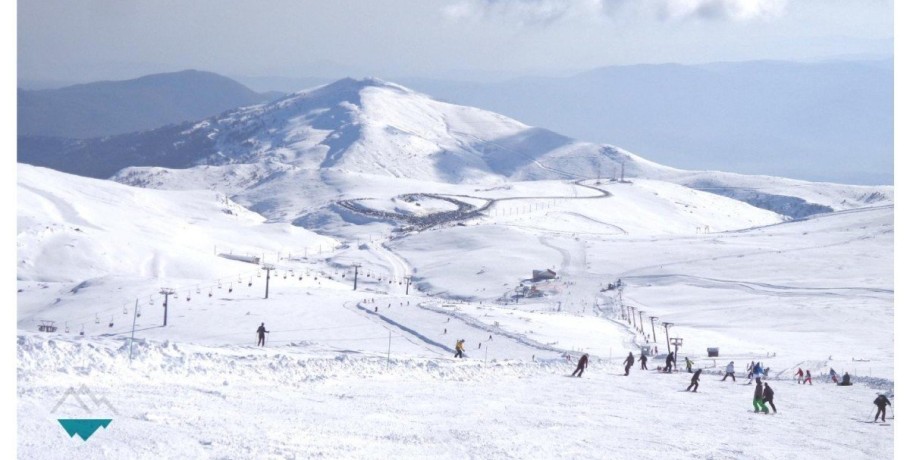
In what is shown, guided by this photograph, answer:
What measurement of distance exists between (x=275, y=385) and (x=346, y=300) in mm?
32204

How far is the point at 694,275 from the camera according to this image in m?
83.4

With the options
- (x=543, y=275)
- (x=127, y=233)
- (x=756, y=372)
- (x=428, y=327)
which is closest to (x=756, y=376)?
(x=756, y=372)

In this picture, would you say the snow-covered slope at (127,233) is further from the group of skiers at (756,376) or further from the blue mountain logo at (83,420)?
the blue mountain logo at (83,420)

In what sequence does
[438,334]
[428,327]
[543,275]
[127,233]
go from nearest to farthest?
[438,334] < [428,327] < [543,275] < [127,233]

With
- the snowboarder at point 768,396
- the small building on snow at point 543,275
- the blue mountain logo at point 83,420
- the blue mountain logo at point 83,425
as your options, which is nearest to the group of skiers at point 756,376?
the snowboarder at point 768,396

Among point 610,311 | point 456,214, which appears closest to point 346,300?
Result: point 610,311

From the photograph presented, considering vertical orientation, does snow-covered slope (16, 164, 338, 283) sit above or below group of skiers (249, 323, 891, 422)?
above

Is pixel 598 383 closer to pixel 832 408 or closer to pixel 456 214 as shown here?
pixel 832 408

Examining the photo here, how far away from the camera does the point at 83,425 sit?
594 inches

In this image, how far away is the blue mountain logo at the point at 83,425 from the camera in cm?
1462

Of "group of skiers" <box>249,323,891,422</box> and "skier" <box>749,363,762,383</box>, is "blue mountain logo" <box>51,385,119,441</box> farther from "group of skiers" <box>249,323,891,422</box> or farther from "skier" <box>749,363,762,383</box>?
"skier" <box>749,363,762,383</box>

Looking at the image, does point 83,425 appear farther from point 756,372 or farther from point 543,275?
point 543,275

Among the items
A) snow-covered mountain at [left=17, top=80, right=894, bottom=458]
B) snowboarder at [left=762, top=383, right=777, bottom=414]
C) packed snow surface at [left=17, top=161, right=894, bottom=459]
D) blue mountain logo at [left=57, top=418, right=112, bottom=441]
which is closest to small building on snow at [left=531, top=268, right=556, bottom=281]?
packed snow surface at [left=17, top=161, right=894, bottom=459]

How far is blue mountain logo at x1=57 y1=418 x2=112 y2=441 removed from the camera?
575 inches
